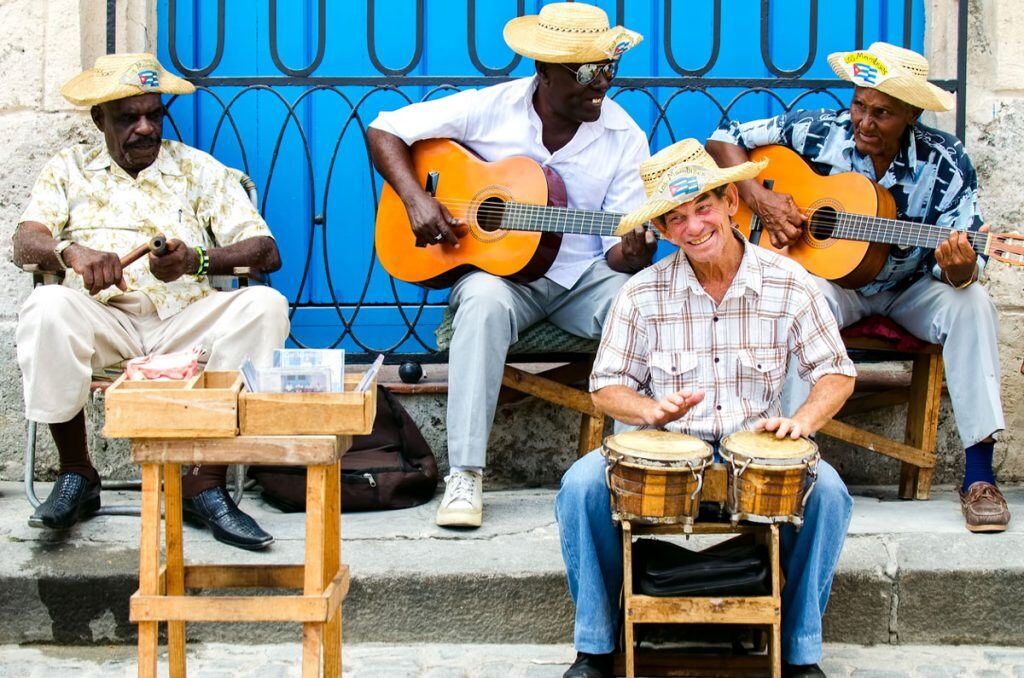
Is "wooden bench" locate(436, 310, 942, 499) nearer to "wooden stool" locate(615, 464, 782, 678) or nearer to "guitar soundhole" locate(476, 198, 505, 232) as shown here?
"guitar soundhole" locate(476, 198, 505, 232)

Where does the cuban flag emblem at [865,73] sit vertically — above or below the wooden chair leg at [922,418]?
above

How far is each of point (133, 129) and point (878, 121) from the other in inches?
96.0

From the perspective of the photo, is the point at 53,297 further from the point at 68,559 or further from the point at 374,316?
the point at 374,316

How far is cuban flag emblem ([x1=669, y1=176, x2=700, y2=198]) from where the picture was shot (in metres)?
3.34

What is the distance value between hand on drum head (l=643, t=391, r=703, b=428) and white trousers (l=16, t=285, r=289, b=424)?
140 cm

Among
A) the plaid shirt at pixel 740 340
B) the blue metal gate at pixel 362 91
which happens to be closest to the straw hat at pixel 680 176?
the plaid shirt at pixel 740 340

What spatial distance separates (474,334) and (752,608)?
1.40 meters

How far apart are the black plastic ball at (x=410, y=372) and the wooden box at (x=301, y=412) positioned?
1924 millimetres

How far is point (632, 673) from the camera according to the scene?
125 inches

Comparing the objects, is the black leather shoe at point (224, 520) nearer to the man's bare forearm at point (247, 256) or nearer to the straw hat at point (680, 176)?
the man's bare forearm at point (247, 256)

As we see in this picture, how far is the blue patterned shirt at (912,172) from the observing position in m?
4.41

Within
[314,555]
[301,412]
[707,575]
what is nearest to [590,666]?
[707,575]

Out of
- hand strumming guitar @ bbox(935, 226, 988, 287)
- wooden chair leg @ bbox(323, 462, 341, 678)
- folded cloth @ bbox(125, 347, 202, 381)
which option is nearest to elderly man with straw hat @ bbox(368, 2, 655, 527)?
hand strumming guitar @ bbox(935, 226, 988, 287)

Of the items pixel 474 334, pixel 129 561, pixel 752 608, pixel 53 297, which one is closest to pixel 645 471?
pixel 752 608
